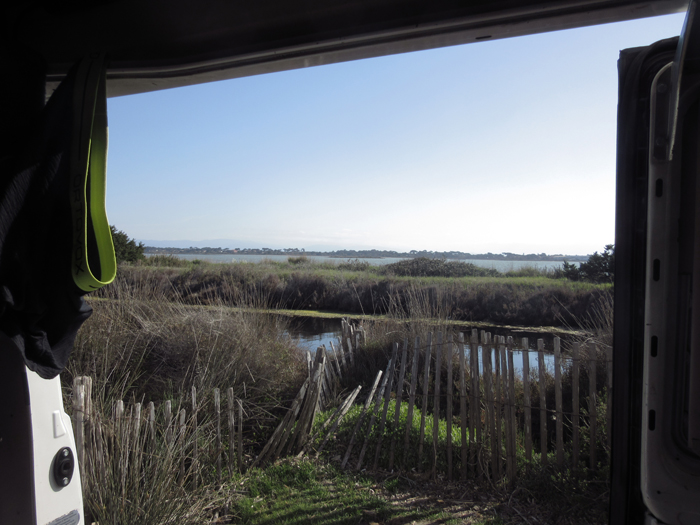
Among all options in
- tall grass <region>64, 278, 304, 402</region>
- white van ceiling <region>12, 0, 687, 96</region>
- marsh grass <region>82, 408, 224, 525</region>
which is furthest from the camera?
tall grass <region>64, 278, 304, 402</region>

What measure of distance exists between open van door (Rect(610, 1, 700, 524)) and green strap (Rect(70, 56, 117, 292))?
1.40 m

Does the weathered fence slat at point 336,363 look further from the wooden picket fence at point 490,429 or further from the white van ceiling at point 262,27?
the white van ceiling at point 262,27

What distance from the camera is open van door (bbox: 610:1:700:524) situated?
3.32 ft

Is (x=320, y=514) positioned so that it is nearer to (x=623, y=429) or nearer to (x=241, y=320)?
(x=623, y=429)

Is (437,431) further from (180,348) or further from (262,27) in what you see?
(262,27)

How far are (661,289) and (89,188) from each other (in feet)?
4.96

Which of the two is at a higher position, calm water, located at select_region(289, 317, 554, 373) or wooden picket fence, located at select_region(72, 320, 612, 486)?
wooden picket fence, located at select_region(72, 320, 612, 486)

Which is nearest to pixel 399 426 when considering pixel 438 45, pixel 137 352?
pixel 137 352

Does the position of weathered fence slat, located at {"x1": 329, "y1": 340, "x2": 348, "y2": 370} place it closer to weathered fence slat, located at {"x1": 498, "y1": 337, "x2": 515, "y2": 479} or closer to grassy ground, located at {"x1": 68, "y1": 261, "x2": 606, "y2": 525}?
grassy ground, located at {"x1": 68, "y1": 261, "x2": 606, "y2": 525}

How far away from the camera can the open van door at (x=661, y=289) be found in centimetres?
101

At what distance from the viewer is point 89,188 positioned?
1121 mm

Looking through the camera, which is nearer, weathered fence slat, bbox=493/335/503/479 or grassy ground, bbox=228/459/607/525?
grassy ground, bbox=228/459/607/525

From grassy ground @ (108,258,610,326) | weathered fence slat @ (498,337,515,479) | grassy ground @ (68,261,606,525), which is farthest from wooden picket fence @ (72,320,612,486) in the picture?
grassy ground @ (108,258,610,326)

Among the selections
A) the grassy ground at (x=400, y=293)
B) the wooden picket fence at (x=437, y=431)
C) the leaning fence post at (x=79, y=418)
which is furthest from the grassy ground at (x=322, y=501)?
the grassy ground at (x=400, y=293)
